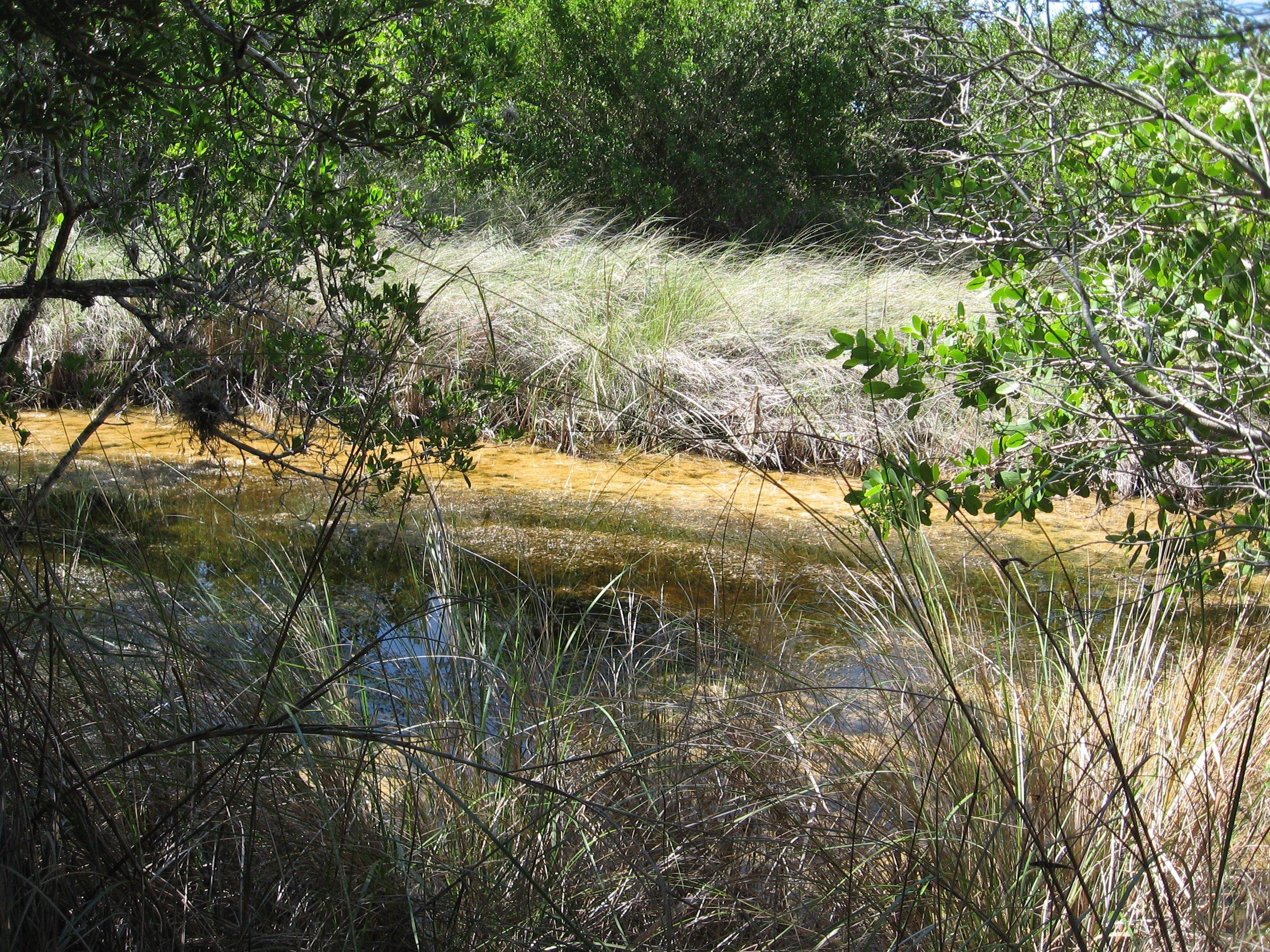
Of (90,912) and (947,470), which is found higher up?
(90,912)

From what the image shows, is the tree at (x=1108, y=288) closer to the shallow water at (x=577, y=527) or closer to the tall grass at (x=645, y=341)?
the shallow water at (x=577, y=527)

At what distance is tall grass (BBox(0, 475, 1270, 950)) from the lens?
1.48 meters

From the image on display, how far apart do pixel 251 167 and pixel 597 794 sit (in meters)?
1.67

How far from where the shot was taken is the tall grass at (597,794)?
4.84ft

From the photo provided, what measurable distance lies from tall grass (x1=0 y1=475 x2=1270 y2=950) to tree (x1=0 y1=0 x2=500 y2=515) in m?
0.50

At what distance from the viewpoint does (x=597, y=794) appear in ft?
6.48

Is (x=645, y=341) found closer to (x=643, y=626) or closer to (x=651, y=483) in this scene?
(x=651, y=483)

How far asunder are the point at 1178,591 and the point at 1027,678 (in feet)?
1.28

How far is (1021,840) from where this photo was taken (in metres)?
1.78

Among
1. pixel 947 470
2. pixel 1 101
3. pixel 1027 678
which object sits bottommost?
pixel 947 470

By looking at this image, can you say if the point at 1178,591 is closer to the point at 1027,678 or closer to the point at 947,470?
the point at 1027,678

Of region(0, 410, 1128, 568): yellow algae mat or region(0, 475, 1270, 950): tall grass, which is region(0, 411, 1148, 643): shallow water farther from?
region(0, 475, 1270, 950): tall grass

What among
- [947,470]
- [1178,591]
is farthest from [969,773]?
[947,470]

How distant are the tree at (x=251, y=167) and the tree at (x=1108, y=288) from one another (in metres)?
1.03
